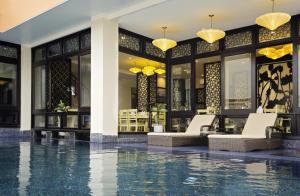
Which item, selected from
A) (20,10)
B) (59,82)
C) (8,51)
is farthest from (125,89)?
(20,10)

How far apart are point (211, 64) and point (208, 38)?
4868mm

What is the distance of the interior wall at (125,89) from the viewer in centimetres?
1836

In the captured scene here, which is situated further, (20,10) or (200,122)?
(20,10)

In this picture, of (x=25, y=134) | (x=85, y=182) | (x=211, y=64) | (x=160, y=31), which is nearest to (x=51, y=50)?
(x=25, y=134)

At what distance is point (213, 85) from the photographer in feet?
38.5

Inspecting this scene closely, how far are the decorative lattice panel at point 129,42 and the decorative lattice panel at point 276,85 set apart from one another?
197 inches

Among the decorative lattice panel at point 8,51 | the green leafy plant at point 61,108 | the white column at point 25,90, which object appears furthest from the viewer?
the white column at point 25,90

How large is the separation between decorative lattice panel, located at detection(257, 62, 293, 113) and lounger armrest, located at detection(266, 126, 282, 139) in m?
4.66

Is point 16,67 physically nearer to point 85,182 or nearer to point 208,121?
point 208,121

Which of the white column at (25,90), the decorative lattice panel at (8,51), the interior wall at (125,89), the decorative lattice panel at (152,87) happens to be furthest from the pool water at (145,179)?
the interior wall at (125,89)

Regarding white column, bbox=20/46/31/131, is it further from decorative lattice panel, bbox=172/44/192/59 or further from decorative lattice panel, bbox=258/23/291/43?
decorative lattice panel, bbox=258/23/291/43

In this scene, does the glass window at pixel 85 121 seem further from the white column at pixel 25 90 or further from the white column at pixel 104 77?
the white column at pixel 25 90

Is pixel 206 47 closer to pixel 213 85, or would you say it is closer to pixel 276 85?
pixel 213 85

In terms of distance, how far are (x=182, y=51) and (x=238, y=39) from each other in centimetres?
204
